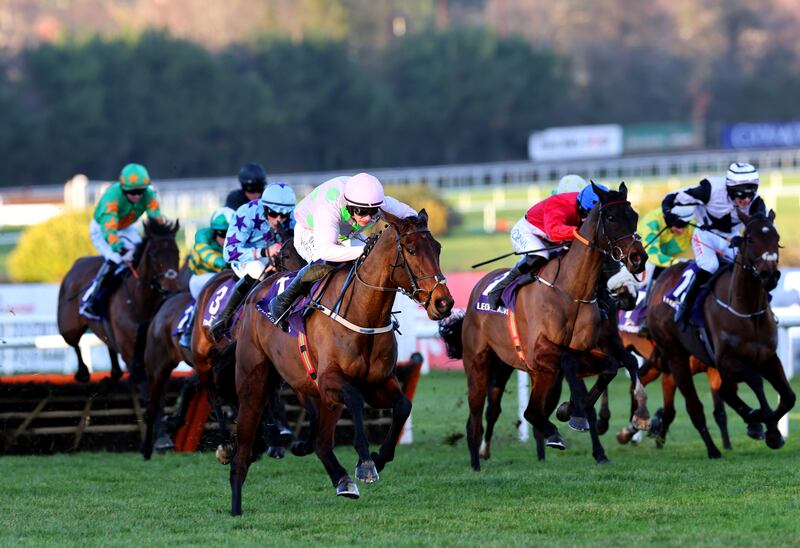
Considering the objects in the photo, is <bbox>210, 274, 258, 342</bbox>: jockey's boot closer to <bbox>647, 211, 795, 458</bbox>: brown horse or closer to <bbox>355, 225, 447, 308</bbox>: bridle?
<bbox>355, 225, 447, 308</bbox>: bridle

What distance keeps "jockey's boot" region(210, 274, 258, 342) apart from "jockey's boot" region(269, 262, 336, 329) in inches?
54.3

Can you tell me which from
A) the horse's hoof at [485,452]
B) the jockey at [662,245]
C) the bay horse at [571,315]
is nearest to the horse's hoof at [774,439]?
the bay horse at [571,315]

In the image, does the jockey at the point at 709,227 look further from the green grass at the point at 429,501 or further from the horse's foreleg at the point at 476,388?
the horse's foreleg at the point at 476,388

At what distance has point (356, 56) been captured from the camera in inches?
1939

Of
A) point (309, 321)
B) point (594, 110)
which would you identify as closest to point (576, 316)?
point (309, 321)

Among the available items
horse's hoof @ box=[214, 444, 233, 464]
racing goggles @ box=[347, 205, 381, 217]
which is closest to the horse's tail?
horse's hoof @ box=[214, 444, 233, 464]

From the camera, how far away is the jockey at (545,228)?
8.57 meters

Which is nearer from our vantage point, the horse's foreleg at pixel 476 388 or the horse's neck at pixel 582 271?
the horse's neck at pixel 582 271

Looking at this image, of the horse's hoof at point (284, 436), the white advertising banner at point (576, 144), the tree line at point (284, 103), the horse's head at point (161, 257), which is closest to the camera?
the horse's hoof at point (284, 436)

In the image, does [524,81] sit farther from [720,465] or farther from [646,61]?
[720,465]

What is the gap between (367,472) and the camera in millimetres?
6543

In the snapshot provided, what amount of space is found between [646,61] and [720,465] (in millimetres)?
51029

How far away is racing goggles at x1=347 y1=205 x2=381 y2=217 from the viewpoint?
23.0ft

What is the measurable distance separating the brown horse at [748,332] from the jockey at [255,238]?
9.00ft
